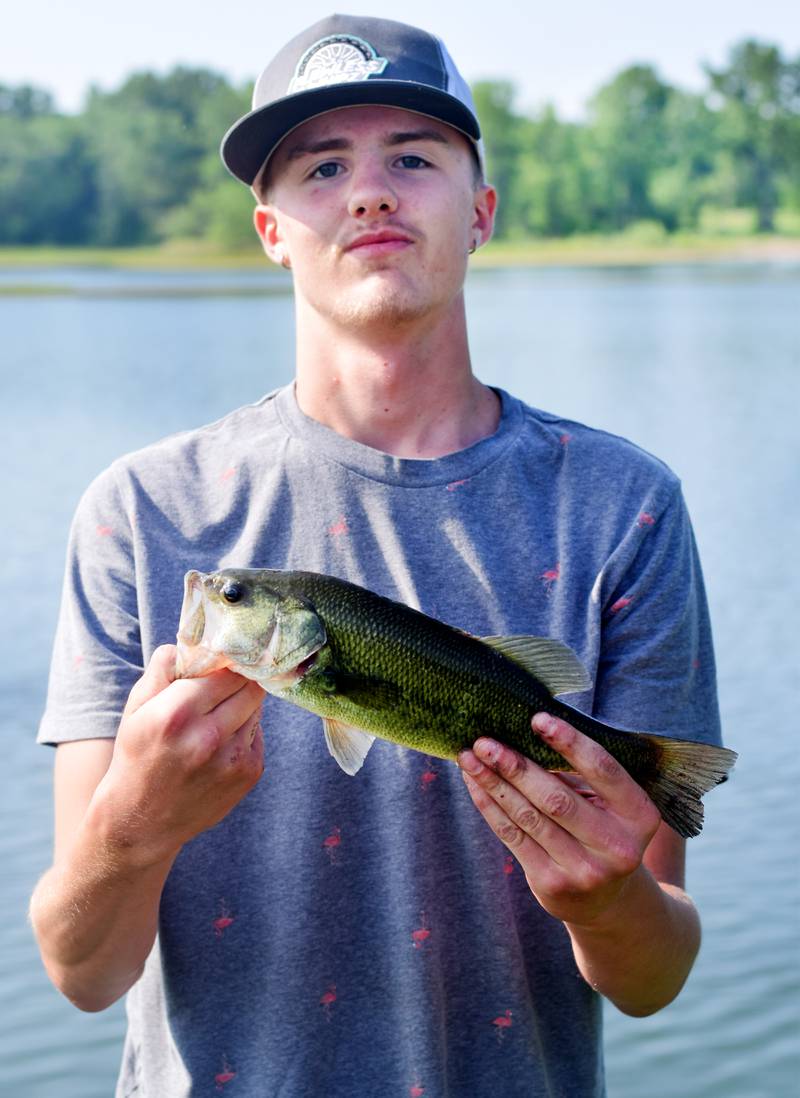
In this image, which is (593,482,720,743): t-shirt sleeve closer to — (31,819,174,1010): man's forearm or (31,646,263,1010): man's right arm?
(31,646,263,1010): man's right arm

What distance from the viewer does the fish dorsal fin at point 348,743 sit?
2.69 m

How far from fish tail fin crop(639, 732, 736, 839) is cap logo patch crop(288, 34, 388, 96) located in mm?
1540

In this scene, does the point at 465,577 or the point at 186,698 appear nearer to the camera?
the point at 186,698

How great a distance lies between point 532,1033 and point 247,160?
6.67 ft

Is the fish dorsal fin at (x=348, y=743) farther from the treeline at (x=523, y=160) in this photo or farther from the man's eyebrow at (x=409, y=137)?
the treeline at (x=523, y=160)

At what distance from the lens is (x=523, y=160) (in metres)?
115

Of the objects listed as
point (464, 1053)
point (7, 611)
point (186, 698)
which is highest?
point (186, 698)

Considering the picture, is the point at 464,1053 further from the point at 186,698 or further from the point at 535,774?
the point at 186,698

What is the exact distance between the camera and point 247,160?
11.1 ft

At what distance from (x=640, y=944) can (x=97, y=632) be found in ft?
4.22

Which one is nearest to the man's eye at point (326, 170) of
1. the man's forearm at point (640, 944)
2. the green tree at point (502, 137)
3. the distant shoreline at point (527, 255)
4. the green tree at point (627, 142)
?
the man's forearm at point (640, 944)

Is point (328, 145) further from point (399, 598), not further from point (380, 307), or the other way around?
point (399, 598)

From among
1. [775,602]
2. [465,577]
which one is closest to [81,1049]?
[465,577]

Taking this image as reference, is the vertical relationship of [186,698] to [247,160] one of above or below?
below
